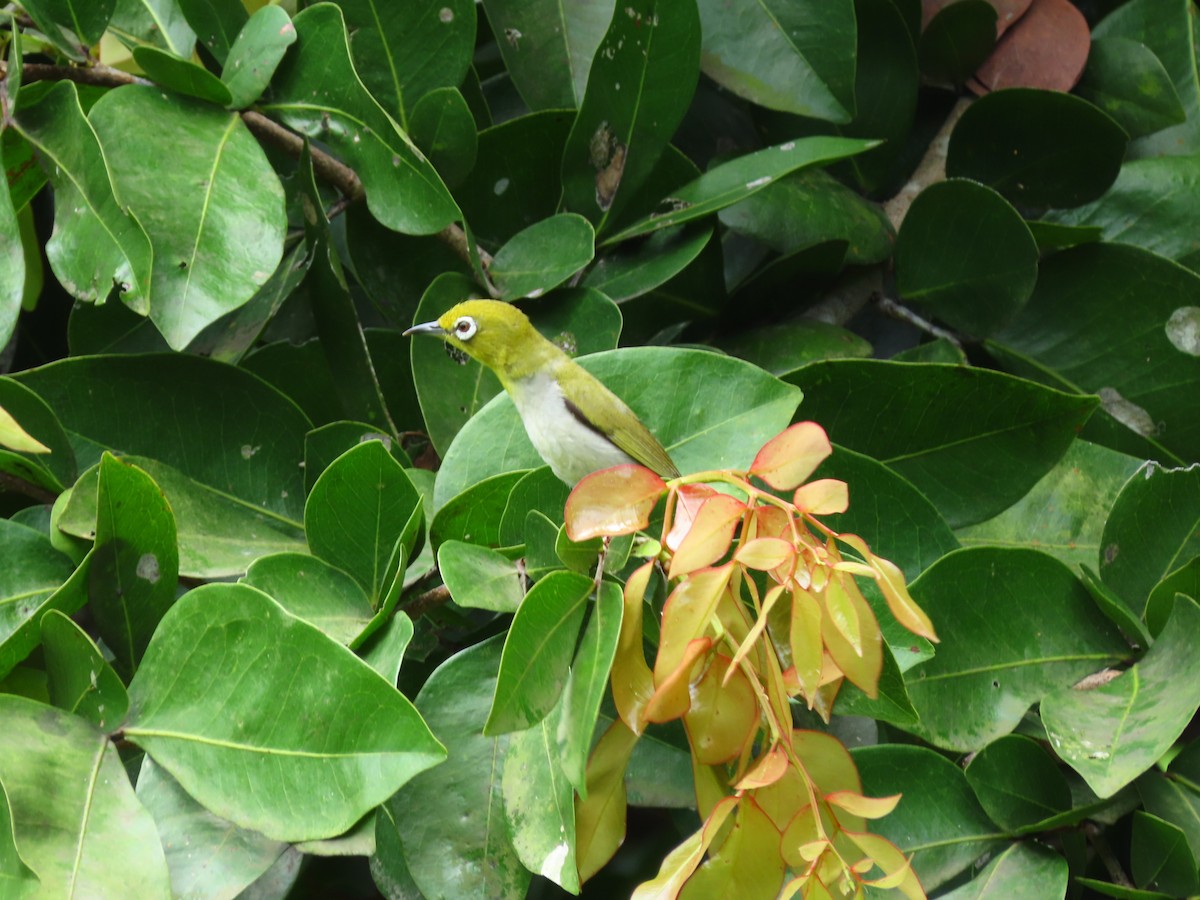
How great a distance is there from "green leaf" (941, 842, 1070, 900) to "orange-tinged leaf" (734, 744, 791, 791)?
44cm

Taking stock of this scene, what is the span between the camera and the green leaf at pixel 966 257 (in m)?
1.38

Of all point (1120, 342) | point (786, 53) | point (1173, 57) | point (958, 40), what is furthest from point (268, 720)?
point (1173, 57)

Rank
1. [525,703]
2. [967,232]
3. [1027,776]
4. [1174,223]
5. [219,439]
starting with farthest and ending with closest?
[1174,223]
[967,232]
[219,439]
[1027,776]
[525,703]

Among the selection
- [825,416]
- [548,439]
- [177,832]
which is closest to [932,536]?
[825,416]

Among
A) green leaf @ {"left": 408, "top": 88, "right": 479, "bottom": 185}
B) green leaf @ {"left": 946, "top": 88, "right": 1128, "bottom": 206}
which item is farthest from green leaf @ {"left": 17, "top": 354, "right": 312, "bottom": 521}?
green leaf @ {"left": 946, "top": 88, "right": 1128, "bottom": 206}

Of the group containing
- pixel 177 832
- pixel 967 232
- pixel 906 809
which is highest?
pixel 967 232

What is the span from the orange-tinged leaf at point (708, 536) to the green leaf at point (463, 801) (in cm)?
29

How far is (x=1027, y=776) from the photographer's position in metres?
1.04

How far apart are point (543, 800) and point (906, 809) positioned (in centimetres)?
39

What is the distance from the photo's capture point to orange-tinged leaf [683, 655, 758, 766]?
720 mm

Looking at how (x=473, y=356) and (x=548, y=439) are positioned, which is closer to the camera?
(x=548, y=439)

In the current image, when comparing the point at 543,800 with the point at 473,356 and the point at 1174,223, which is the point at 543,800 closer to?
the point at 473,356

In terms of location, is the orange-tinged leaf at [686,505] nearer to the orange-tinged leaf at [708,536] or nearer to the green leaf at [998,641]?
the orange-tinged leaf at [708,536]

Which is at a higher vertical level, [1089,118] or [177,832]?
[1089,118]
